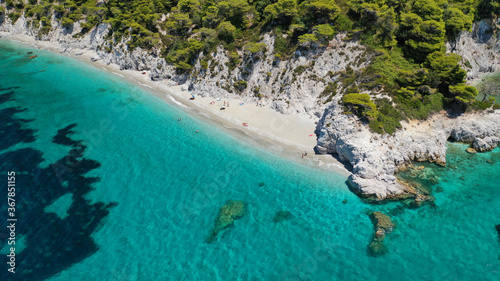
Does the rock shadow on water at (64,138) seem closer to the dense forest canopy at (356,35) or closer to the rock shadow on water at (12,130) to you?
the rock shadow on water at (12,130)

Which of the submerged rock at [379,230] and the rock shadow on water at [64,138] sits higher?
the submerged rock at [379,230]

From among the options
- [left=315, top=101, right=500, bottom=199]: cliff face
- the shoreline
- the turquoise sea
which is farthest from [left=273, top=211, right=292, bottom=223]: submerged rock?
[left=315, top=101, right=500, bottom=199]: cliff face

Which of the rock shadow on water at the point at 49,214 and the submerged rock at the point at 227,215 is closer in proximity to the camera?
the rock shadow on water at the point at 49,214

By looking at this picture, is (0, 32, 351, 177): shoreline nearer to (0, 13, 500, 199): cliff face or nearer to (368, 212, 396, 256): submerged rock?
(0, 13, 500, 199): cliff face

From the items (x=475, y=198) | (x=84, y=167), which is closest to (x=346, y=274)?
(x=475, y=198)

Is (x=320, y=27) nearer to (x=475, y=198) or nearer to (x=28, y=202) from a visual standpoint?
(x=475, y=198)

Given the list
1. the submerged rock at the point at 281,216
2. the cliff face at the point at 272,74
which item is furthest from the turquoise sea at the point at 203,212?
the cliff face at the point at 272,74
